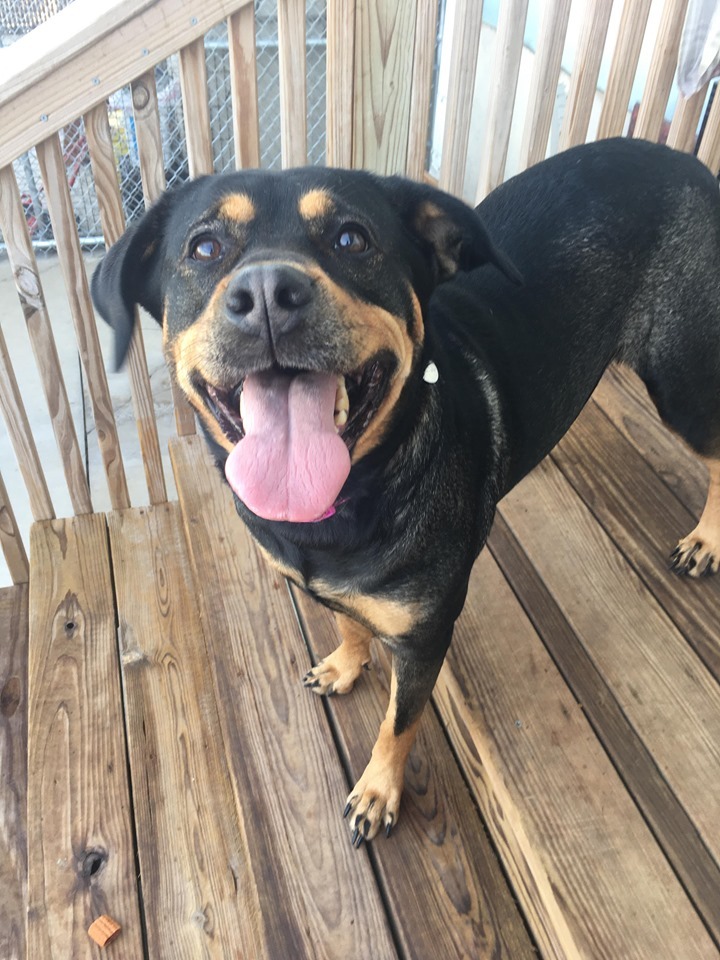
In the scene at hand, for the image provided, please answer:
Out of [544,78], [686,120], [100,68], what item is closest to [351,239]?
[100,68]

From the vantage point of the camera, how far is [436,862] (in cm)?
167

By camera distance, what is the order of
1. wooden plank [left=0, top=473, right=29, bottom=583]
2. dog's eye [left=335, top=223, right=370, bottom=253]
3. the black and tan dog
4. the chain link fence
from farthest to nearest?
the chain link fence, wooden plank [left=0, top=473, right=29, bottom=583], dog's eye [left=335, top=223, right=370, bottom=253], the black and tan dog

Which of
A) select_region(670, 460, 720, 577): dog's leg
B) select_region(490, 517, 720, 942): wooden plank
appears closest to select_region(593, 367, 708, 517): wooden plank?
select_region(670, 460, 720, 577): dog's leg

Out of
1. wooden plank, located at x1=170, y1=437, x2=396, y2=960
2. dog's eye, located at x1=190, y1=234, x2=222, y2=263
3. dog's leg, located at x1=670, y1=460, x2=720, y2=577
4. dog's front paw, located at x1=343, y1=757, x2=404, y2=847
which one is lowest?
wooden plank, located at x1=170, y1=437, x2=396, y2=960

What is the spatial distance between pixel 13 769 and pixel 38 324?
4.64 ft

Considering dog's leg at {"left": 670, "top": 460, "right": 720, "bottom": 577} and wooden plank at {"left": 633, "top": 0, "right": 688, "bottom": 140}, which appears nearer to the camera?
dog's leg at {"left": 670, "top": 460, "right": 720, "bottom": 577}

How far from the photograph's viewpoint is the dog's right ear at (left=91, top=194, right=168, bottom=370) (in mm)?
1444

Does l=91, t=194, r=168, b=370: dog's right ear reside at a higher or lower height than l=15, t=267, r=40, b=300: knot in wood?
higher

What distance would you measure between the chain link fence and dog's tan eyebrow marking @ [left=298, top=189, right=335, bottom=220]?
3719mm

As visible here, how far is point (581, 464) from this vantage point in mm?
2547

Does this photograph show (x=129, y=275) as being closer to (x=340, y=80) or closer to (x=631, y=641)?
(x=340, y=80)

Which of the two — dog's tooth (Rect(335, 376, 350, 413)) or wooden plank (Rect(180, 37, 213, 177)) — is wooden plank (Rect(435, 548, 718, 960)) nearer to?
dog's tooth (Rect(335, 376, 350, 413))

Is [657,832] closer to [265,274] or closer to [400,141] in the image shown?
[265,274]

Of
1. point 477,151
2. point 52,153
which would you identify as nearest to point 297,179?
point 52,153
